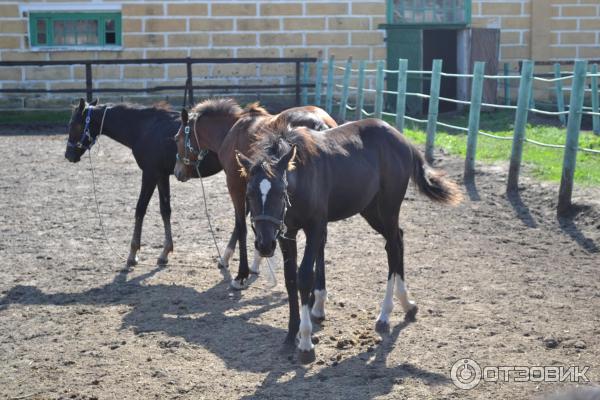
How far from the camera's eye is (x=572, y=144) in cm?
909

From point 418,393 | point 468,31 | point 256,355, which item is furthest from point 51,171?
point 468,31

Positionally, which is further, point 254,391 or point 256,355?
point 256,355

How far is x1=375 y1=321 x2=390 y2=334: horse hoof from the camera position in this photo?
598 centimetres

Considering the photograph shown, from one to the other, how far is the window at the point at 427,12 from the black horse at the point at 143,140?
539 inches

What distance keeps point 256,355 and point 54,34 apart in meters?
17.2

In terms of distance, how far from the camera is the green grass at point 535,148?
10514 millimetres

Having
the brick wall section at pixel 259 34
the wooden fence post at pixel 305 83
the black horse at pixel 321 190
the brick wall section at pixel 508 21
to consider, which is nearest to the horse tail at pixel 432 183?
the black horse at pixel 321 190

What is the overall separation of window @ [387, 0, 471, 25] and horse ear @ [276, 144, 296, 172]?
16839 millimetres

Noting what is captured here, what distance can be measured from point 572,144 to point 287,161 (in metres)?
4.75

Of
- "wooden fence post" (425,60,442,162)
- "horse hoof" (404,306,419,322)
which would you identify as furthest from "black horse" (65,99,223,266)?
"wooden fence post" (425,60,442,162)

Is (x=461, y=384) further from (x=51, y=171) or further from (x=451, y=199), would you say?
(x=51, y=171)

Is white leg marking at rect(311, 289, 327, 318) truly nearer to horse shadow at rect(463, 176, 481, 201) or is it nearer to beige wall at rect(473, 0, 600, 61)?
horse shadow at rect(463, 176, 481, 201)

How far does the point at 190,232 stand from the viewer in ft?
30.8

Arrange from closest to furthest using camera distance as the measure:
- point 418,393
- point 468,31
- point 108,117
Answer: point 418,393 < point 108,117 < point 468,31
